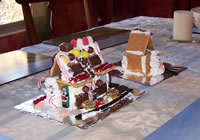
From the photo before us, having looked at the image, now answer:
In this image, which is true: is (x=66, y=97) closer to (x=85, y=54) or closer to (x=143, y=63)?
(x=85, y=54)

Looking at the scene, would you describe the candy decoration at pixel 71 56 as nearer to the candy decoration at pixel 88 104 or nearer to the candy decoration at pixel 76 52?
the candy decoration at pixel 76 52

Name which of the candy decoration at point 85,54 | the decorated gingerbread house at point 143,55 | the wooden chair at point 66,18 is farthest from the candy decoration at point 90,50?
the wooden chair at point 66,18

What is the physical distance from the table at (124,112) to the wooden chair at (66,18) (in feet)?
2.68

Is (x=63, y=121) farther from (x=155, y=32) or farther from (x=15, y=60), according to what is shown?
(x=155, y=32)

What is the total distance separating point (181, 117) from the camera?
2.76ft

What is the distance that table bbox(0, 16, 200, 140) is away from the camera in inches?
31.0

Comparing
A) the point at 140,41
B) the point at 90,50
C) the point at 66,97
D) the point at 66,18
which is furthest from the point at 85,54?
the point at 66,18

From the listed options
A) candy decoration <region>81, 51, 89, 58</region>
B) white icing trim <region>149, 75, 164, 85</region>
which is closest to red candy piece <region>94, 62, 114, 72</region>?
A: candy decoration <region>81, 51, 89, 58</region>

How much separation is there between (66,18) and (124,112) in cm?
148

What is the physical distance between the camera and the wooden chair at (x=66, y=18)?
202 centimetres

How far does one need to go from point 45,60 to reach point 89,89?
1.76ft

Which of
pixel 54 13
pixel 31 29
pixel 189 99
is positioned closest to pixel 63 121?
pixel 189 99

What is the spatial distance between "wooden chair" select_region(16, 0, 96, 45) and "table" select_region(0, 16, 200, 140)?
0.82 m

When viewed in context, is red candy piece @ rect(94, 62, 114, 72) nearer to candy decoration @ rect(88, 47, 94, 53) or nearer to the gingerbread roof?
candy decoration @ rect(88, 47, 94, 53)
